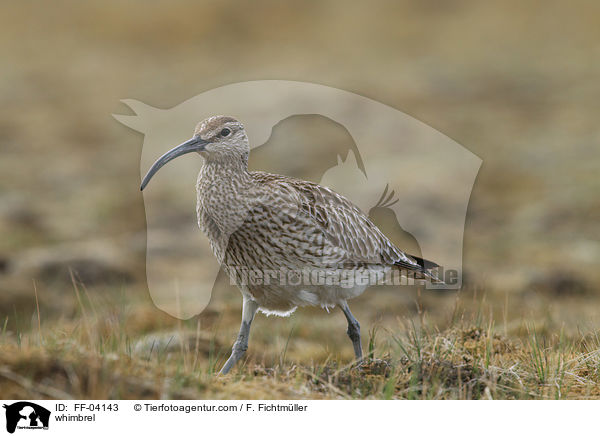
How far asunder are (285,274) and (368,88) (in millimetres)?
19503

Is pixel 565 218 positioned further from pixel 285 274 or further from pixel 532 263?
pixel 285 274

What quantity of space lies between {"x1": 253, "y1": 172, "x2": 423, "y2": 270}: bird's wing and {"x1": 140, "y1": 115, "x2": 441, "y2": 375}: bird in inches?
0.5

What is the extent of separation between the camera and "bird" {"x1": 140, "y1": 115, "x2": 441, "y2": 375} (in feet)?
21.3

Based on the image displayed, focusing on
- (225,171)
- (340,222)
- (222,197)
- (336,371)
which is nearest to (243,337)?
(336,371)

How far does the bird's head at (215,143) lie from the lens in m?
6.63

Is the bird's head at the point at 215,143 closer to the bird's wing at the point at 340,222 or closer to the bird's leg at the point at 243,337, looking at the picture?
the bird's wing at the point at 340,222

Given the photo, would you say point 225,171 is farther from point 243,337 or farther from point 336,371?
point 336,371

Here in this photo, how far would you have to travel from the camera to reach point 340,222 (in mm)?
7035

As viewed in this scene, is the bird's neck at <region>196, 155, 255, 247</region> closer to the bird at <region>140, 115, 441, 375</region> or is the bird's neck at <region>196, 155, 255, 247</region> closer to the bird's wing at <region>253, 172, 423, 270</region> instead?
the bird at <region>140, 115, 441, 375</region>

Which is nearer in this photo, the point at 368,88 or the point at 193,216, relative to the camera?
the point at 193,216

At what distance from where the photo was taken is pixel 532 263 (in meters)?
15.5
